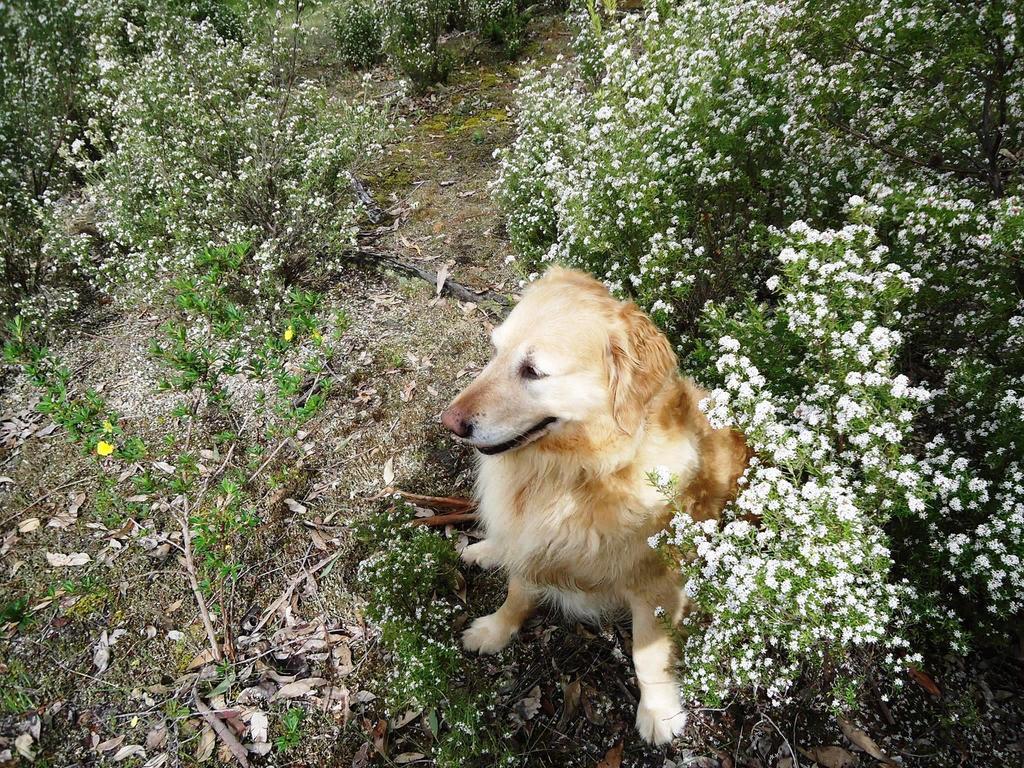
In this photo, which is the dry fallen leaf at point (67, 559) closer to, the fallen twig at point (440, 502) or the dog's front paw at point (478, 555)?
the fallen twig at point (440, 502)

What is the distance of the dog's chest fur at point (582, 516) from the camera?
2.13 m

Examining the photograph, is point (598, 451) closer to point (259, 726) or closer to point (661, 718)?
point (661, 718)

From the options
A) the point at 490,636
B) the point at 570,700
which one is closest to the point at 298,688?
the point at 490,636

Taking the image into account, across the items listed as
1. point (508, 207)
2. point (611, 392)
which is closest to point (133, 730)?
point (611, 392)

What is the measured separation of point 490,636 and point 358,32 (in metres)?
8.44

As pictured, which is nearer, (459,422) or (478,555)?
(459,422)

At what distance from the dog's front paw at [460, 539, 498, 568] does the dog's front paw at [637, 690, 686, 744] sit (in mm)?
1011

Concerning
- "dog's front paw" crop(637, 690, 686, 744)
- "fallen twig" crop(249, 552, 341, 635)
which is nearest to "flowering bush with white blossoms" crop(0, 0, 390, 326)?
"fallen twig" crop(249, 552, 341, 635)

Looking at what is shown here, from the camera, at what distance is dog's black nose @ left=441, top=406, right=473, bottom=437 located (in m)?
2.11

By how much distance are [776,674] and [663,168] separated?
2422mm

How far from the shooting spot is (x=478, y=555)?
3.06 m

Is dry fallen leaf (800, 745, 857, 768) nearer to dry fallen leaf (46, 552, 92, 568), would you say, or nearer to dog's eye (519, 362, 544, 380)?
dog's eye (519, 362, 544, 380)

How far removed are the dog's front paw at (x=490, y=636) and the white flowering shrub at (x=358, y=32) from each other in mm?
7985

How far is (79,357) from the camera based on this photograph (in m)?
4.39
